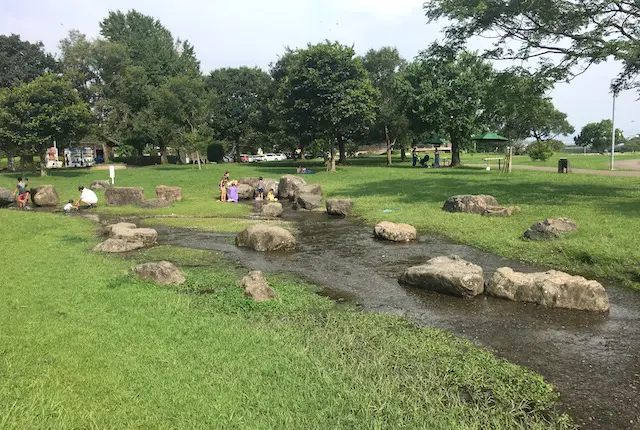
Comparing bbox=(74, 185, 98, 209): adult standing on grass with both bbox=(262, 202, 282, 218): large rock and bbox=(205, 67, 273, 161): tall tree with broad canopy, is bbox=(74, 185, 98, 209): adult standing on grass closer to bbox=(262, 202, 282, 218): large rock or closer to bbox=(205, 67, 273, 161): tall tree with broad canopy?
bbox=(262, 202, 282, 218): large rock

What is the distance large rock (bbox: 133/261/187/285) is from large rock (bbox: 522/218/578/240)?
930cm

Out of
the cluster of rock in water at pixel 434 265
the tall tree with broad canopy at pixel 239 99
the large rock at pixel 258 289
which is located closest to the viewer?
the cluster of rock in water at pixel 434 265

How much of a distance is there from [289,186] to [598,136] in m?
99.2

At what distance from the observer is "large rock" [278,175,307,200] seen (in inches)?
1094

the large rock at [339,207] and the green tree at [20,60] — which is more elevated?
the green tree at [20,60]

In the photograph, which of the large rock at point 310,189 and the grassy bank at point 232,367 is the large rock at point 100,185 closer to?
the large rock at point 310,189

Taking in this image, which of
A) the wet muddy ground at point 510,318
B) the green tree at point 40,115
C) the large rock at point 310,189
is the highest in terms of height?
the green tree at point 40,115

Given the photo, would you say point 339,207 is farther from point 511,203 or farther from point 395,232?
point 511,203

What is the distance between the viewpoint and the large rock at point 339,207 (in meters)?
20.4

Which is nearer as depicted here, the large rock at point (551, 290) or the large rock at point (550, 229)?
the large rock at point (551, 290)

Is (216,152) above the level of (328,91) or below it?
below

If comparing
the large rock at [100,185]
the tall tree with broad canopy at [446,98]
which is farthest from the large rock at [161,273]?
the tall tree with broad canopy at [446,98]

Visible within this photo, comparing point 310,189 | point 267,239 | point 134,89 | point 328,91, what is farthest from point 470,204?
point 134,89

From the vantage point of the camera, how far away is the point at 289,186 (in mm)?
28000
